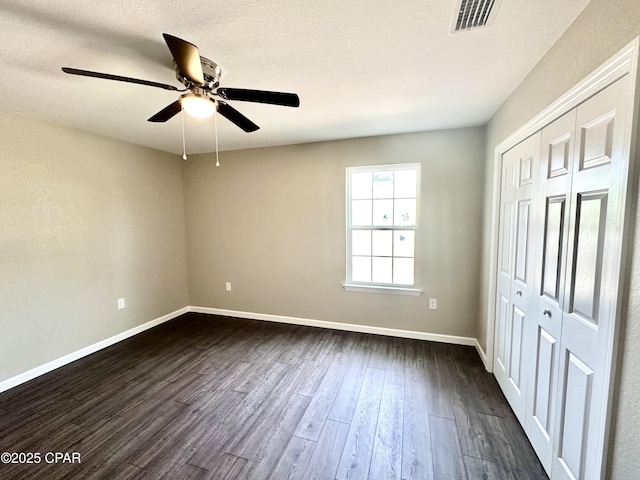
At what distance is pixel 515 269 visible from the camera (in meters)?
2.03

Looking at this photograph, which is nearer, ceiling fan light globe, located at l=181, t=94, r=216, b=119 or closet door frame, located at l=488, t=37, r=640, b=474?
closet door frame, located at l=488, t=37, r=640, b=474

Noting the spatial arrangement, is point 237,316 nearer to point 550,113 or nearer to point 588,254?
point 588,254

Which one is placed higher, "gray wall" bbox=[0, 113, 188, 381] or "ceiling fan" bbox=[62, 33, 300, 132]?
"ceiling fan" bbox=[62, 33, 300, 132]

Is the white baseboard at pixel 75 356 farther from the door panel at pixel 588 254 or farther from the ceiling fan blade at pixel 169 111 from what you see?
the door panel at pixel 588 254

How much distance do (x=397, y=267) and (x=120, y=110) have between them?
127 inches

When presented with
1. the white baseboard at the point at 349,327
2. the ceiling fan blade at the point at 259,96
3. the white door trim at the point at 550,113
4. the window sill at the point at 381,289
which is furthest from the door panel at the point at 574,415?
the ceiling fan blade at the point at 259,96

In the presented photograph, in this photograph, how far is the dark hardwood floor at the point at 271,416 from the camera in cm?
161

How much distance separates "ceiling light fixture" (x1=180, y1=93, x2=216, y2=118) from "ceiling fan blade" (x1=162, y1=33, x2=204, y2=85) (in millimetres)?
78

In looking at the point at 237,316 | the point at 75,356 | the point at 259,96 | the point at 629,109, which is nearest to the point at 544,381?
the point at 629,109

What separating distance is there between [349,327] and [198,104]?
295 centimetres

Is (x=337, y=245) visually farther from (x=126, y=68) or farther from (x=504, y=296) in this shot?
(x=126, y=68)

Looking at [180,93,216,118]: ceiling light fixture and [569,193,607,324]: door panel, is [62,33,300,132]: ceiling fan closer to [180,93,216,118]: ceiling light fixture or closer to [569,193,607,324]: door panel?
[180,93,216,118]: ceiling light fixture

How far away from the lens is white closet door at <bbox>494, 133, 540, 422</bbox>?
1.82 m

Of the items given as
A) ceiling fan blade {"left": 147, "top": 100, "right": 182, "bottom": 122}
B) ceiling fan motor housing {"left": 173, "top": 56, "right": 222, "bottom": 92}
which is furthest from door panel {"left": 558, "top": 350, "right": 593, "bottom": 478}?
ceiling fan blade {"left": 147, "top": 100, "right": 182, "bottom": 122}
